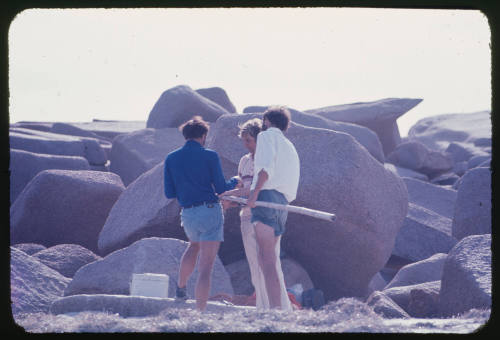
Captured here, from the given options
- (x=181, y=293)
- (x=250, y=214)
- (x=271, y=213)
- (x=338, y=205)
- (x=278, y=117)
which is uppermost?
(x=278, y=117)

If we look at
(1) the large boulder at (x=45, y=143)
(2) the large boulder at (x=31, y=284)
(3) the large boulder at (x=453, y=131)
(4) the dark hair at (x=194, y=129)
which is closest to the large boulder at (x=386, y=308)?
(4) the dark hair at (x=194, y=129)

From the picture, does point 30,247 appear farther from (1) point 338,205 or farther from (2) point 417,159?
(2) point 417,159

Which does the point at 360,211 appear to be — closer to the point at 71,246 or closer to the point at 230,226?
the point at 230,226

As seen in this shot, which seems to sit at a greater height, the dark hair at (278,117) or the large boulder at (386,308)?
the dark hair at (278,117)

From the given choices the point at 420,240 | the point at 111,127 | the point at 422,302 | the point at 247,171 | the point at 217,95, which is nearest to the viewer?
the point at 247,171

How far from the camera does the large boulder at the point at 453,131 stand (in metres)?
29.4

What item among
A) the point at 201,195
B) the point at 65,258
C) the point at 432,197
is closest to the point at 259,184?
the point at 201,195

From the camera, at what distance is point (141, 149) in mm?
14484

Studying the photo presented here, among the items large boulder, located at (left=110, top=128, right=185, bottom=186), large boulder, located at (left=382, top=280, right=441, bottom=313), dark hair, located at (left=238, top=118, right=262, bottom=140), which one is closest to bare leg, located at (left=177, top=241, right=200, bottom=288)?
dark hair, located at (left=238, top=118, right=262, bottom=140)

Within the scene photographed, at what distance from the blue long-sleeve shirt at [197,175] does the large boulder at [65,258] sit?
4.05 meters

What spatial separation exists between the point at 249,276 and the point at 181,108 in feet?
22.4

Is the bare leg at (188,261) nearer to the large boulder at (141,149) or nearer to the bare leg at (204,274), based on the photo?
the bare leg at (204,274)

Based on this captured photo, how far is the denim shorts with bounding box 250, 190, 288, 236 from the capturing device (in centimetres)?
629

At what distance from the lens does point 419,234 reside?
491 inches
